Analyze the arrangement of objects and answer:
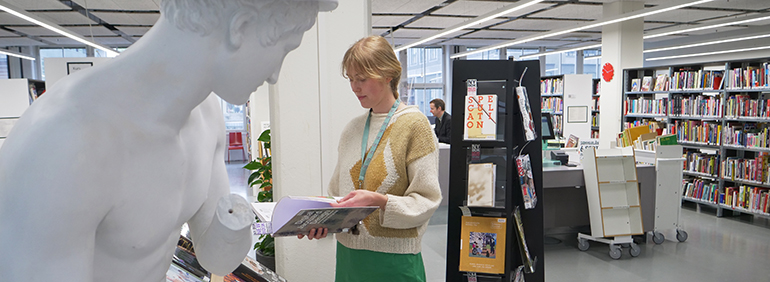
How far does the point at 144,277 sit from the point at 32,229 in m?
0.17

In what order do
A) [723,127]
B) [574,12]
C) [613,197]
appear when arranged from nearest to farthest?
[613,197] → [723,127] → [574,12]

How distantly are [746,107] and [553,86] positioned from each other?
4.83 metres

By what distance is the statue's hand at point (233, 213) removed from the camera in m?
0.77

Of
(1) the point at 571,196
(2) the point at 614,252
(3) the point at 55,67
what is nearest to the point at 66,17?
(3) the point at 55,67

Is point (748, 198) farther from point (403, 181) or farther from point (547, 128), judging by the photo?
point (403, 181)

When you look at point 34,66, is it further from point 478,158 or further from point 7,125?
point 478,158

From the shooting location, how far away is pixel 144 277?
664 millimetres

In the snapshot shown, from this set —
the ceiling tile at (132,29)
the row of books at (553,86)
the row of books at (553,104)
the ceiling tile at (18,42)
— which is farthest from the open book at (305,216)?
the ceiling tile at (18,42)

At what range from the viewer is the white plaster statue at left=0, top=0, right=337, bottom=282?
1.72 ft

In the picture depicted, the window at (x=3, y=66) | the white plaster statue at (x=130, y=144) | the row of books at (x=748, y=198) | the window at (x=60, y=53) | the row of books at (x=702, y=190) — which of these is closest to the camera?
the white plaster statue at (x=130, y=144)

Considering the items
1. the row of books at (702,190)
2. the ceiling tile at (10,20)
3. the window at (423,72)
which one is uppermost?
the ceiling tile at (10,20)

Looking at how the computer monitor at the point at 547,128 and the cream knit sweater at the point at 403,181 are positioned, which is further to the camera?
the computer monitor at the point at 547,128

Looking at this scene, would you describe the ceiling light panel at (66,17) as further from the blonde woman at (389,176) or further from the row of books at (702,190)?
the row of books at (702,190)

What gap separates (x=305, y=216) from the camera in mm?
1364
